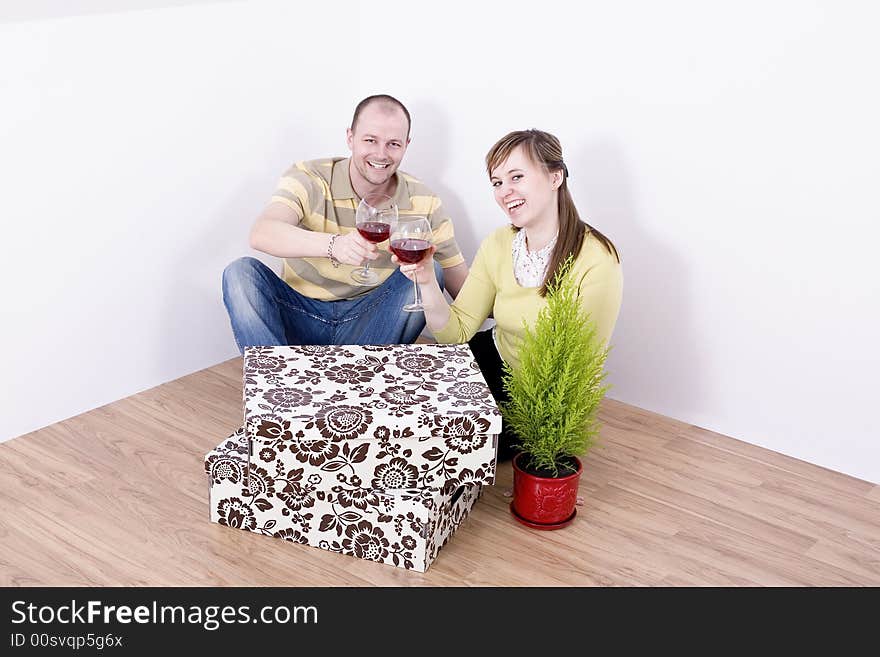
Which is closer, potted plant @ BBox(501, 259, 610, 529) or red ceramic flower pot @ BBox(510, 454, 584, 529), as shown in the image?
potted plant @ BBox(501, 259, 610, 529)

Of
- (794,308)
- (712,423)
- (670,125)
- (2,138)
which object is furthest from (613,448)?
(2,138)

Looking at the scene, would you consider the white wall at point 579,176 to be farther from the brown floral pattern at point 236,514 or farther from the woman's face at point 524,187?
the brown floral pattern at point 236,514

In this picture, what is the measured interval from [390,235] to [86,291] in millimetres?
1011

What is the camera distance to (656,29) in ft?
8.98

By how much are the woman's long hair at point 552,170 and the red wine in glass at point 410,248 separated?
1.04 ft

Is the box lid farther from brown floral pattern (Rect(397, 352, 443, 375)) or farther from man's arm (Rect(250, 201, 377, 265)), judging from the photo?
man's arm (Rect(250, 201, 377, 265))

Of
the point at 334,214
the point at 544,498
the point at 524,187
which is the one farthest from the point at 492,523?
the point at 334,214

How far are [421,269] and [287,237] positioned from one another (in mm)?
481

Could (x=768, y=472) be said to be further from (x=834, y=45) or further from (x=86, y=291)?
(x=86, y=291)

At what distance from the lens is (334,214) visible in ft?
9.57

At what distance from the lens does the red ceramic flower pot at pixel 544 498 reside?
2.33 meters

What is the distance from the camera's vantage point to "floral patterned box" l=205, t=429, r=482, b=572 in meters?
2.16

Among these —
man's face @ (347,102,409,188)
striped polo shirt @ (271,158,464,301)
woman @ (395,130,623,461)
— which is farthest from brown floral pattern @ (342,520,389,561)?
man's face @ (347,102,409,188)

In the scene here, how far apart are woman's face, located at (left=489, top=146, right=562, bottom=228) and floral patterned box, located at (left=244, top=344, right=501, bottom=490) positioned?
0.47 m
